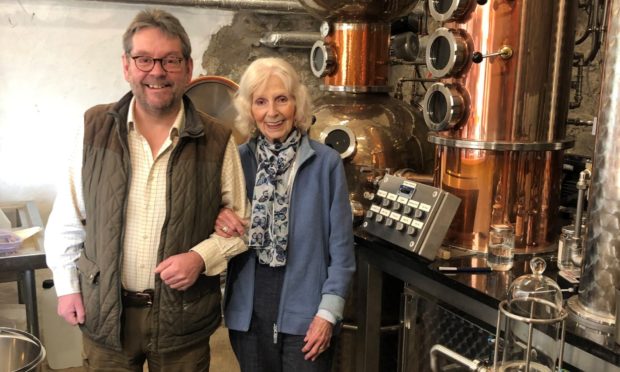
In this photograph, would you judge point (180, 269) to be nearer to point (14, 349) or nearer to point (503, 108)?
point (14, 349)

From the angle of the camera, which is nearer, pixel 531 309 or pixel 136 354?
pixel 531 309

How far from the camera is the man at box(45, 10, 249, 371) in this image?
4.75ft

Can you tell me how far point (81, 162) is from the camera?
1481 millimetres

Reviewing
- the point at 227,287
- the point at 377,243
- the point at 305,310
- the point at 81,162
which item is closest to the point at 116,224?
the point at 81,162

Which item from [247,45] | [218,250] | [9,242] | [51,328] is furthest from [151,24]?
[51,328]

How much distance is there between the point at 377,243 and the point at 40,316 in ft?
5.98

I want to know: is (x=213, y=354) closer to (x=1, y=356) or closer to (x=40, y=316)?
(x=40, y=316)

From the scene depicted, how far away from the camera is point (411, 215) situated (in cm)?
187

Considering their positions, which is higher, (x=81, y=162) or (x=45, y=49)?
(x=45, y=49)

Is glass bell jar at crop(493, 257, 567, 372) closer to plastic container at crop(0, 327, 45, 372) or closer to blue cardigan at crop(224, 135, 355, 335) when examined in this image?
blue cardigan at crop(224, 135, 355, 335)

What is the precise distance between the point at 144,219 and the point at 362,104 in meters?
1.24

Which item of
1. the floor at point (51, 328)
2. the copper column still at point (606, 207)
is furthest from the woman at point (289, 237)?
the floor at point (51, 328)

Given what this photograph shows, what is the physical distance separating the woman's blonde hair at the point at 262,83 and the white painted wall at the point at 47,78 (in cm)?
135

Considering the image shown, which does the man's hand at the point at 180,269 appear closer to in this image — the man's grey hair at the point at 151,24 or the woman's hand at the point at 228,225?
the woman's hand at the point at 228,225
